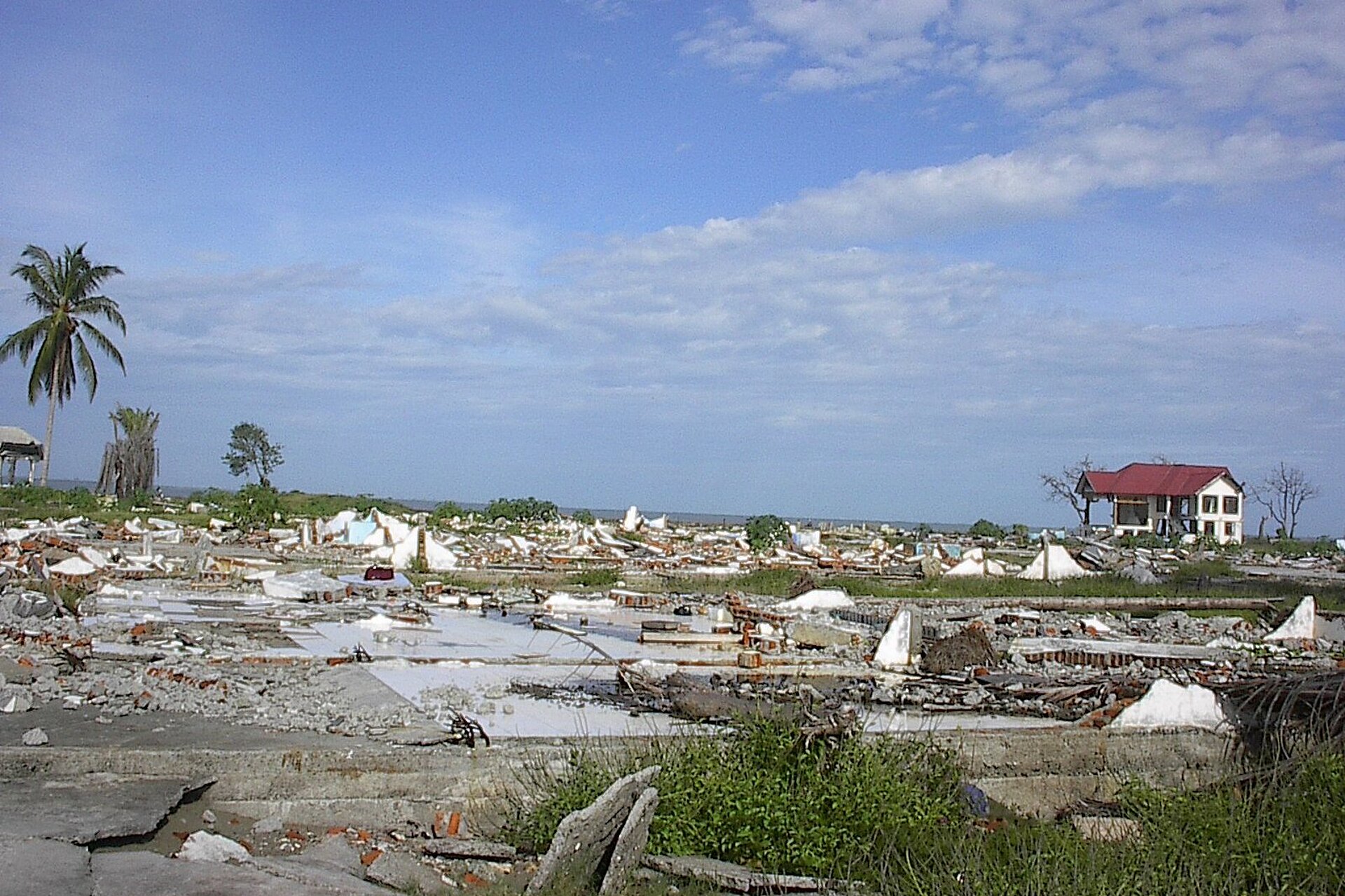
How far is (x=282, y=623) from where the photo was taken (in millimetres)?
13938

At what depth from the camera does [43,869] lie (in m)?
4.60

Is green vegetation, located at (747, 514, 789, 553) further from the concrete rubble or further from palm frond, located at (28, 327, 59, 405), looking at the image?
palm frond, located at (28, 327, 59, 405)

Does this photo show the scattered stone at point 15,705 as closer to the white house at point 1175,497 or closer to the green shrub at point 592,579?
the green shrub at point 592,579

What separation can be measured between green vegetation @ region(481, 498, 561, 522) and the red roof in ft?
76.1

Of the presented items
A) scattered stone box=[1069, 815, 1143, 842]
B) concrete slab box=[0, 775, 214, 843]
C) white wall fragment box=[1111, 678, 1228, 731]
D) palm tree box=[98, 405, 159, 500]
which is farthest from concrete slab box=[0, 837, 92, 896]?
palm tree box=[98, 405, 159, 500]

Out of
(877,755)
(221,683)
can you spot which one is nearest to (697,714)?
(877,755)

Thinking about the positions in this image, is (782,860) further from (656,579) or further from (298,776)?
(656,579)

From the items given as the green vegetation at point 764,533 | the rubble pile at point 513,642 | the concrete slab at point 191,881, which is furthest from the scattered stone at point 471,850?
the green vegetation at point 764,533

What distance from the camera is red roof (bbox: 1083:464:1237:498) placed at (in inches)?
1900

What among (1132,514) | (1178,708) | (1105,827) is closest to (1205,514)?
(1132,514)

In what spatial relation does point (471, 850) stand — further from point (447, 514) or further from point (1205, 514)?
point (1205, 514)

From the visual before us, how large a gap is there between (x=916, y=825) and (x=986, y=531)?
44655mm

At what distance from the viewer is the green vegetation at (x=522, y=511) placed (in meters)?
42.6

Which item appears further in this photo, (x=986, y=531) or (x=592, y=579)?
(x=986, y=531)
